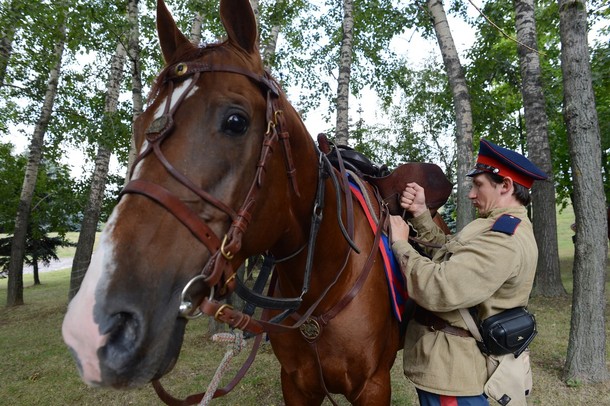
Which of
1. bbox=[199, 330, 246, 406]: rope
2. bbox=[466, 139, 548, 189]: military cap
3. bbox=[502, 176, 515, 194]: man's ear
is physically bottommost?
bbox=[199, 330, 246, 406]: rope

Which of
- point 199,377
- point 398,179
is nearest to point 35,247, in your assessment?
point 199,377

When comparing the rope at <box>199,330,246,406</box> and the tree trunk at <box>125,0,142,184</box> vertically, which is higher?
the tree trunk at <box>125,0,142,184</box>

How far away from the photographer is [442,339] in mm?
2264

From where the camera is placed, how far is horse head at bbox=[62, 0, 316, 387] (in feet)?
3.58

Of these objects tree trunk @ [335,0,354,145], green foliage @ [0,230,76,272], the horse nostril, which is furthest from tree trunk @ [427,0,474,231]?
green foliage @ [0,230,76,272]

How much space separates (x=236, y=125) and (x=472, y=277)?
56.5 inches

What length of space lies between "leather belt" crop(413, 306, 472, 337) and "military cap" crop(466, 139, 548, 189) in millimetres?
954

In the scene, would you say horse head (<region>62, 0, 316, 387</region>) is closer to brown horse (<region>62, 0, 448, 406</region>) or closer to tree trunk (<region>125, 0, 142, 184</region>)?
brown horse (<region>62, 0, 448, 406</region>)

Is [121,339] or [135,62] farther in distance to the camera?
[135,62]

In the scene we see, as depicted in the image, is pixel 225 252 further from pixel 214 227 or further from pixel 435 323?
pixel 435 323

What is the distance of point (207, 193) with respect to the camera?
4.26 feet

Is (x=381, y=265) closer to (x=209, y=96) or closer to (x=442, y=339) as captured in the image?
(x=442, y=339)

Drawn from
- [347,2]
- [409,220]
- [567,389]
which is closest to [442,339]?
[409,220]

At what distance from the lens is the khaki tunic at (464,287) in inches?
77.7
